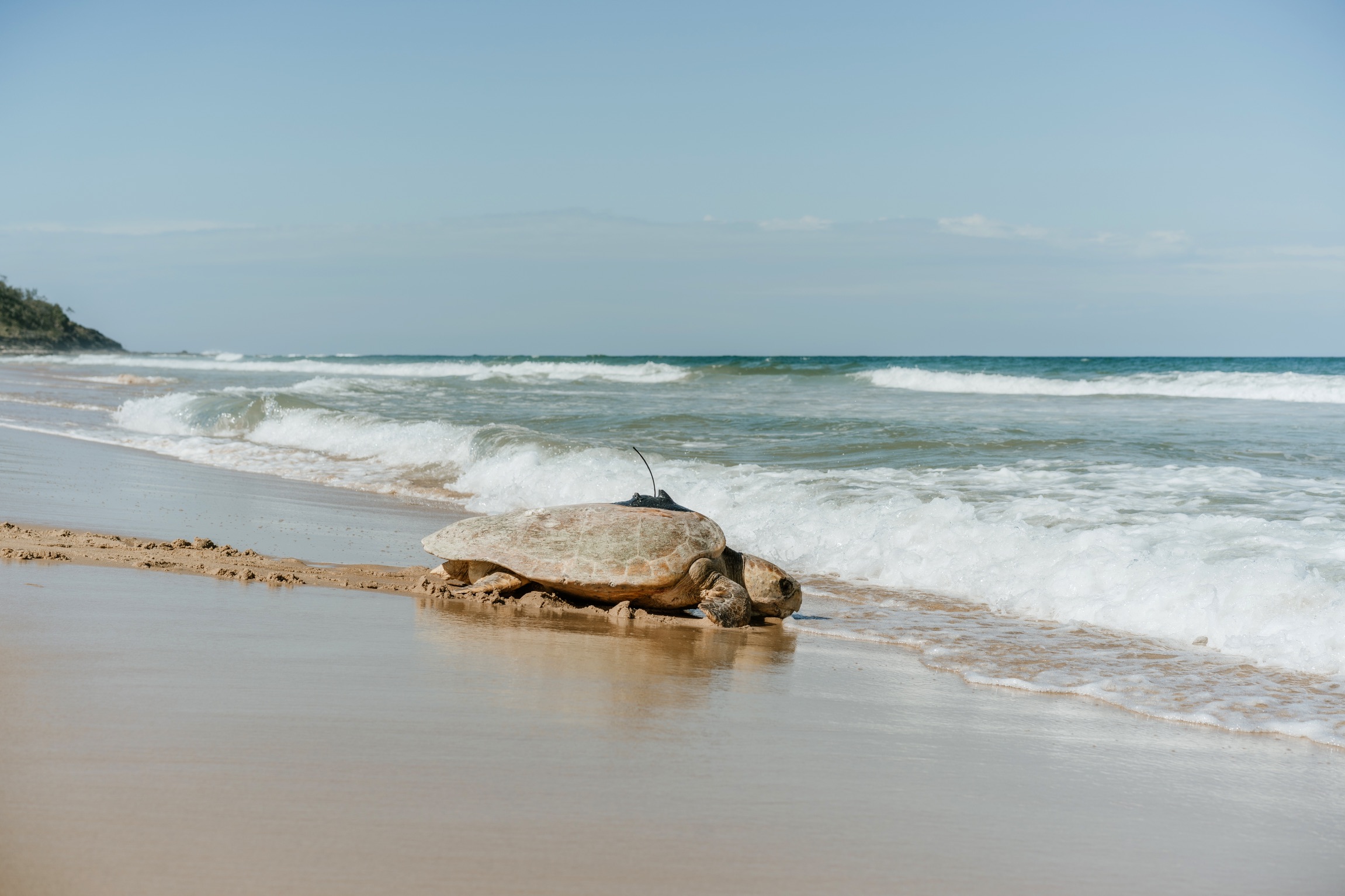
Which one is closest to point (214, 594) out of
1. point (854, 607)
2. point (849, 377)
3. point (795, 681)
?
point (795, 681)

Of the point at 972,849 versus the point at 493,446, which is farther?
the point at 493,446

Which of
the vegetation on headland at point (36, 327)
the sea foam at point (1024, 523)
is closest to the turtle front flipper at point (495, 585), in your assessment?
the sea foam at point (1024, 523)

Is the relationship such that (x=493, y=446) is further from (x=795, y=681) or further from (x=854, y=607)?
(x=795, y=681)

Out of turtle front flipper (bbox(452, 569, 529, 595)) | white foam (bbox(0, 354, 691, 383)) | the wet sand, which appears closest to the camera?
the wet sand

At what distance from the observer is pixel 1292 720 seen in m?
4.24

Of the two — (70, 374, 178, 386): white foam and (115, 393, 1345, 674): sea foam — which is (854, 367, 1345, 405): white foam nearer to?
(115, 393, 1345, 674): sea foam

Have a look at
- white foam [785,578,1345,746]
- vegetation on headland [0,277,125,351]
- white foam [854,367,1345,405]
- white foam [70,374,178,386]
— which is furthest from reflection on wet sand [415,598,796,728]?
vegetation on headland [0,277,125,351]

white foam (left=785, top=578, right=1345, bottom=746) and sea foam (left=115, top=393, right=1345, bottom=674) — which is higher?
sea foam (left=115, top=393, right=1345, bottom=674)

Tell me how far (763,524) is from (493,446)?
536 centimetres

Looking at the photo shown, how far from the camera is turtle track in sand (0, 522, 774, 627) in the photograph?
5.97m

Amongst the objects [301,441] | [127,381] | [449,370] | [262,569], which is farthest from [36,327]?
[262,569]

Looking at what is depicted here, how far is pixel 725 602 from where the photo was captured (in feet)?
19.2

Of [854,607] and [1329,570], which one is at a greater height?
[1329,570]

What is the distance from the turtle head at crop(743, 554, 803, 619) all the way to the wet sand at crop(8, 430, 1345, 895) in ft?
3.50
